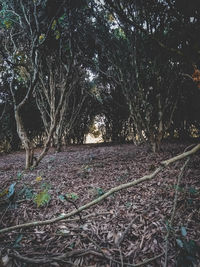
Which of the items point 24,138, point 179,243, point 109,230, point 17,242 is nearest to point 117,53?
point 24,138

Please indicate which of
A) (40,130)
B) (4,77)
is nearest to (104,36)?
(4,77)

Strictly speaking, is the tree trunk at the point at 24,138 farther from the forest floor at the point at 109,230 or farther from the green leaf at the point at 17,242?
the green leaf at the point at 17,242

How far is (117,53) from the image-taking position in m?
4.44

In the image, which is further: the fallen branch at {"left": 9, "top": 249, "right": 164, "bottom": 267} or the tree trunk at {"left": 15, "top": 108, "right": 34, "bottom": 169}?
the tree trunk at {"left": 15, "top": 108, "right": 34, "bottom": 169}

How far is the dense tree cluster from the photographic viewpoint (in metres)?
2.85

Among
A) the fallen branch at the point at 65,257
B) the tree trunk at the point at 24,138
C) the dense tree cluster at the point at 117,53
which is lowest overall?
the fallen branch at the point at 65,257

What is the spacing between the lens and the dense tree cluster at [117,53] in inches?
112

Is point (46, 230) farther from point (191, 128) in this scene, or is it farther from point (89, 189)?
point (191, 128)

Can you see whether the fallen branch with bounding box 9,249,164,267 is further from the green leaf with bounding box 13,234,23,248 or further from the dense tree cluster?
the dense tree cluster

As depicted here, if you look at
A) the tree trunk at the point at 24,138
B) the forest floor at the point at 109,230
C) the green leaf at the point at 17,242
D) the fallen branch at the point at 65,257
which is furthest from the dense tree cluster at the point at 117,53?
the green leaf at the point at 17,242

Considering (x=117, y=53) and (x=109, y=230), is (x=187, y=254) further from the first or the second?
(x=117, y=53)

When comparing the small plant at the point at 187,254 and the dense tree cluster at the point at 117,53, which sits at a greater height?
the dense tree cluster at the point at 117,53

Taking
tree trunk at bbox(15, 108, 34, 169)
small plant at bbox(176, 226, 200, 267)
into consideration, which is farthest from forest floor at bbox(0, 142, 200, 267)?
tree trunk at bbox(15, 108, 34, 169)

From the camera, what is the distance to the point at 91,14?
173 inches
